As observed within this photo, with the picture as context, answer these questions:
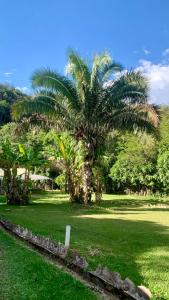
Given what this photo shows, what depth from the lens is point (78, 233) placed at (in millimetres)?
12031

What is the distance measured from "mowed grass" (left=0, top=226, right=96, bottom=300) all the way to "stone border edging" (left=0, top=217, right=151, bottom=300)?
0.23 meters

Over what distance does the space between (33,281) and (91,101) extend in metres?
16.2

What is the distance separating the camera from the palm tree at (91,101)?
22.7 m

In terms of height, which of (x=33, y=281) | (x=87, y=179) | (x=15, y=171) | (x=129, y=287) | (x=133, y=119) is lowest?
(x=33, y=281)

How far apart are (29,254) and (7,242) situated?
1.65 meters

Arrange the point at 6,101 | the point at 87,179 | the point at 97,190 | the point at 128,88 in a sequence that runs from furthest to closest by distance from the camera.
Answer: the point at 6,101
the point at 97,190
the point at 128,88
the point at 87,179

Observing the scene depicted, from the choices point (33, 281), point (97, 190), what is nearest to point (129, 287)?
point (33, 281)

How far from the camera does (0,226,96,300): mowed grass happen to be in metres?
6.28

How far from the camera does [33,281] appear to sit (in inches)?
276

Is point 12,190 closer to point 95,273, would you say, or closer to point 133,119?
point 133,119

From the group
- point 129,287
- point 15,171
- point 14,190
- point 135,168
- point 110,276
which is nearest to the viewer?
point 129,287

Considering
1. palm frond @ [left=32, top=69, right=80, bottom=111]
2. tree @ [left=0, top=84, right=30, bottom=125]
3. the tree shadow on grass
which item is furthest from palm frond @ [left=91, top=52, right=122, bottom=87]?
tree @ [left=0, top=84, right=30, bottom=125]

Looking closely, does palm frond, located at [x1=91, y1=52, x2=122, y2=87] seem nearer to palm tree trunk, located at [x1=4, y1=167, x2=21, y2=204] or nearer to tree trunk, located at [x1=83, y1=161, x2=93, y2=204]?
tree trunk, located at [x1=83, y1=161, x2=93, y2=204]

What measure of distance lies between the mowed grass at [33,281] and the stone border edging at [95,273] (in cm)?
23
